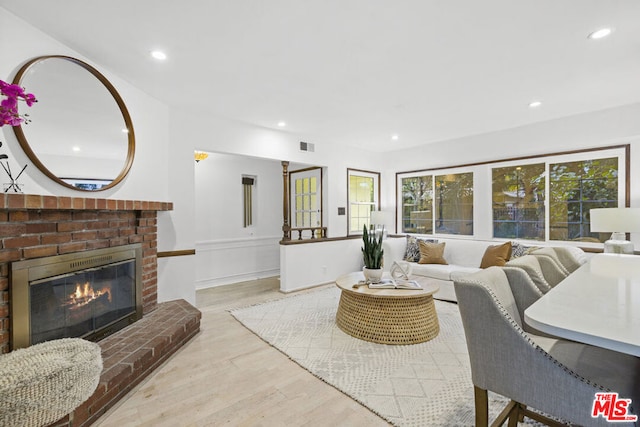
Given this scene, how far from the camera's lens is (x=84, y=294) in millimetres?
2344

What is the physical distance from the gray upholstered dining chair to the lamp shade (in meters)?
2.41

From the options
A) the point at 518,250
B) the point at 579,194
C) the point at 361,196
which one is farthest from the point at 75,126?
the point at 579,194

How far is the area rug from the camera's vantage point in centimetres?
189

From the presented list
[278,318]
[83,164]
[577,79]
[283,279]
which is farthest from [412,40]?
[283,279]

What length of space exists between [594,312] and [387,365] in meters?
1.65

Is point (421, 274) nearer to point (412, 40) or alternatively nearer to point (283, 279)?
point (283, 279)

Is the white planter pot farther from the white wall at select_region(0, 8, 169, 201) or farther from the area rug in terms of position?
the white wall at select_region(0, 8, 169, 201)

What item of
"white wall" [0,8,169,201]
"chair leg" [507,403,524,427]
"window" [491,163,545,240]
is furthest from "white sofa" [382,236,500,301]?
"white wall" [0,8,169,201]

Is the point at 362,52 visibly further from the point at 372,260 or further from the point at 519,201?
the point at 519,201

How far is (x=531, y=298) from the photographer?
164 centimetres

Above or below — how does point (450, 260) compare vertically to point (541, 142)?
below

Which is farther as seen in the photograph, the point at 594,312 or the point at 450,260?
the point at 450,260

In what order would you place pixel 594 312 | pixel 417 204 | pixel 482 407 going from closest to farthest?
1. pixel 594 312
2. pixel 482 407
3. pixel 417 204

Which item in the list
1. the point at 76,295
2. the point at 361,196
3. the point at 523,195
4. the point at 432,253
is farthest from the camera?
the point at 361,196
